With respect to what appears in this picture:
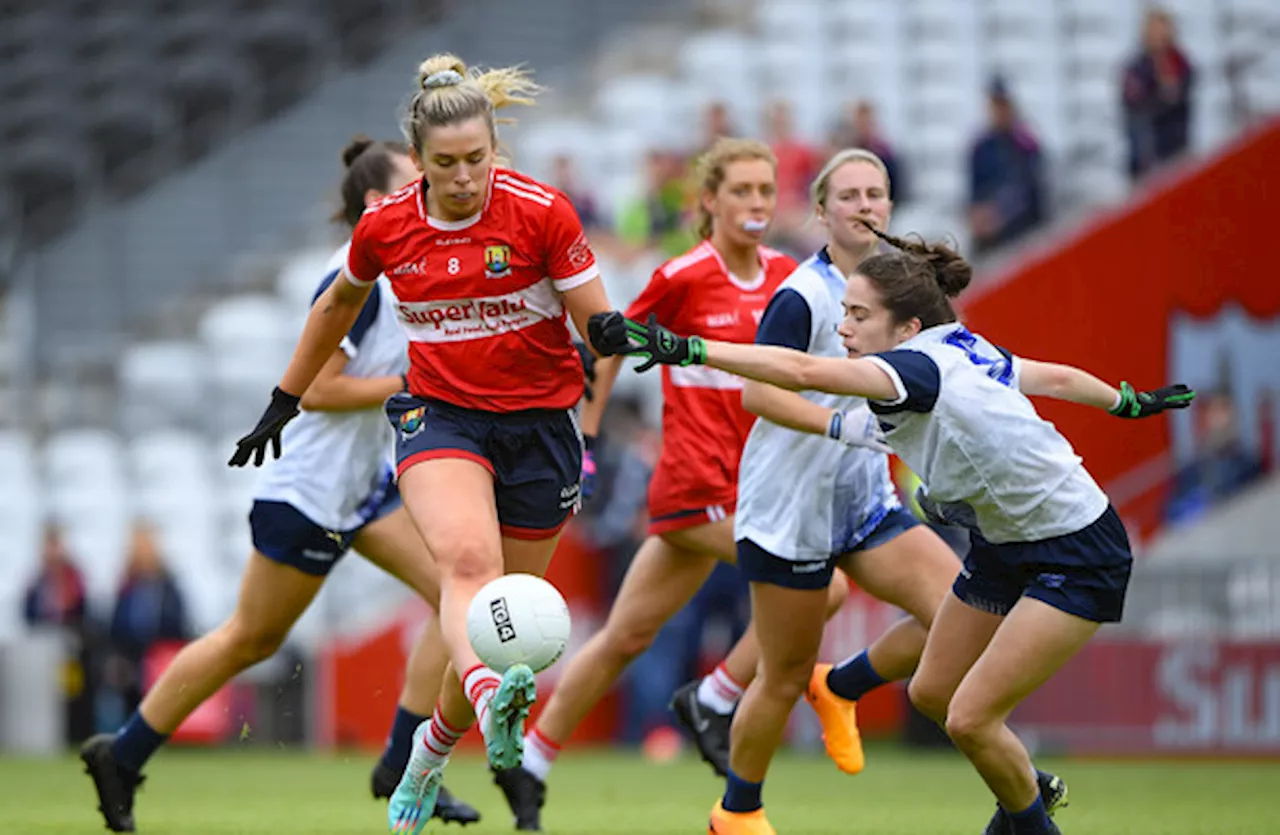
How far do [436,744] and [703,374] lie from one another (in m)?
2.31

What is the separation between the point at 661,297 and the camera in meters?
8.47

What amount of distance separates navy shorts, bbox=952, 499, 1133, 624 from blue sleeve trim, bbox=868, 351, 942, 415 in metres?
0.59

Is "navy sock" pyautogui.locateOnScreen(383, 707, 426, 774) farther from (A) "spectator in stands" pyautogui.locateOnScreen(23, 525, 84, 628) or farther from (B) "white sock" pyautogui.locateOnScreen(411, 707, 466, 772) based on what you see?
(A) "spectator in stands" pyautogui.locateOnScreen(23, 525, 84, 628)

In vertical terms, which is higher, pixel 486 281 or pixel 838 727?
pixel 486 281

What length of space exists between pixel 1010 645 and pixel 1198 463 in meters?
9.76

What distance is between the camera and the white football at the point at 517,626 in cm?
603

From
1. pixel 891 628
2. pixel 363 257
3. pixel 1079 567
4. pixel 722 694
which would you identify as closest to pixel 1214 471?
pixel 722 694

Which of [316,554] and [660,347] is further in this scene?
[316,554]

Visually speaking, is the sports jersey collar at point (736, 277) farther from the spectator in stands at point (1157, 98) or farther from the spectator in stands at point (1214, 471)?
the spectator in stands at point (1157, 98)

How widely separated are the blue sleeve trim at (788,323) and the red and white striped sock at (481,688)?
170 cm

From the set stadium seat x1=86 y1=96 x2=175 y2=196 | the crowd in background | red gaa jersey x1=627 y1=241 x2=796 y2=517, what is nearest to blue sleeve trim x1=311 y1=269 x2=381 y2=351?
red gaa jersey x1=627 y1=241 x2=796 y2=517

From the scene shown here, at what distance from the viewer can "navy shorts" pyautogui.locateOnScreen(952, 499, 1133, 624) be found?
20.7ft

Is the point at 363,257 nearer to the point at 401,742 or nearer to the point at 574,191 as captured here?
the point at 401,742

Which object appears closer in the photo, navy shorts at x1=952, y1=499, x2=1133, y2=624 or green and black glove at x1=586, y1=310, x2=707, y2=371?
green and black glove at x1=586, y1=310, x2=707, y2=371
